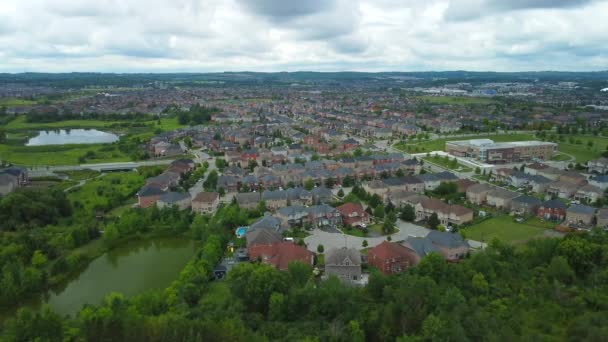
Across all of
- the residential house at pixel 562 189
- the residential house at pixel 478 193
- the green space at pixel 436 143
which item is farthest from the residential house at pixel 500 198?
the green space at pixel 436 143

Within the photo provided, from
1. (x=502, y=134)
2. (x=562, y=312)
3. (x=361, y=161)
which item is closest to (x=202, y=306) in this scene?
(x=562, y=312)

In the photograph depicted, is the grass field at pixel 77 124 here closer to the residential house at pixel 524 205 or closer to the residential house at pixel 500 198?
the residential house at pixel 500 198

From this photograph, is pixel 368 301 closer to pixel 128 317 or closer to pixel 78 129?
pixel 128 317

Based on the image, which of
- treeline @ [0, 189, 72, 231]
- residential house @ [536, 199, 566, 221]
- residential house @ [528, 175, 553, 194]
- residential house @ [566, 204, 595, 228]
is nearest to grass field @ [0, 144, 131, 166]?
treeline @ [0, 189, 72, 231]

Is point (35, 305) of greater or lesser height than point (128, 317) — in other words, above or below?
below

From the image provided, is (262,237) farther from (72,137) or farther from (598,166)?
(72,137)

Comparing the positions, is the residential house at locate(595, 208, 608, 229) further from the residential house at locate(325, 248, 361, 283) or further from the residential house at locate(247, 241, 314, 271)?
the residential house at locate(247, 241, 314, 271)

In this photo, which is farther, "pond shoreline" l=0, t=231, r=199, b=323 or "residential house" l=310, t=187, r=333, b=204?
"residential house" l=310, t=187, r=333, b=204
